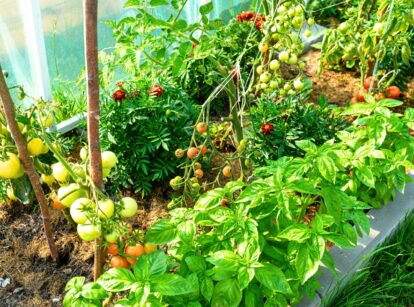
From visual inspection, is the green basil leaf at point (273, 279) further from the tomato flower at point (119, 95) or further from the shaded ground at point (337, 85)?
the shaded ground at point (337, 85)

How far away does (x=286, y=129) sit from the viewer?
3.16 m

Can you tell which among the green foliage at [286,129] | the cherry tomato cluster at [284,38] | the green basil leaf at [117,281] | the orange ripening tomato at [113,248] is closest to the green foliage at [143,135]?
the green foliage at [286,129]

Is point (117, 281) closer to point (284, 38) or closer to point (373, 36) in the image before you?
point (284, 38)

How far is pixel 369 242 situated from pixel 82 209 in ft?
5.11

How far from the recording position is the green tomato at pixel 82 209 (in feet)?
6.42

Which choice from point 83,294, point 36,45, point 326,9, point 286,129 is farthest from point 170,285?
point 326,9

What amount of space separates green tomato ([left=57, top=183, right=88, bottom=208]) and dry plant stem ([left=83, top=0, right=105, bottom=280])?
98mm

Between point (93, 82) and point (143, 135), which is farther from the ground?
point (93, 82)

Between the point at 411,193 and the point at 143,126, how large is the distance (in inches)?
62.2

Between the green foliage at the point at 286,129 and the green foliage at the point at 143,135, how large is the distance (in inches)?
16.1

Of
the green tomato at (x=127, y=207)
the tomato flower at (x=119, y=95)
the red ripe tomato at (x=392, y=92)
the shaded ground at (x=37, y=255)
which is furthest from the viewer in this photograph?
the red ripe tomato at (x=392, y=92)

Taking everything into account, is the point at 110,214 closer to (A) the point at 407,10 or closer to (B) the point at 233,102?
(B) the point at 233,102

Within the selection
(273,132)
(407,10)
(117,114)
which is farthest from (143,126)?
(407,10)

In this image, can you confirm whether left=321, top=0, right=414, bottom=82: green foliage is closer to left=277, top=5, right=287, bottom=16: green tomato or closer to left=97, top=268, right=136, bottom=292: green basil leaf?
left=277, top=5, right=287, bottom=16: green tomato
